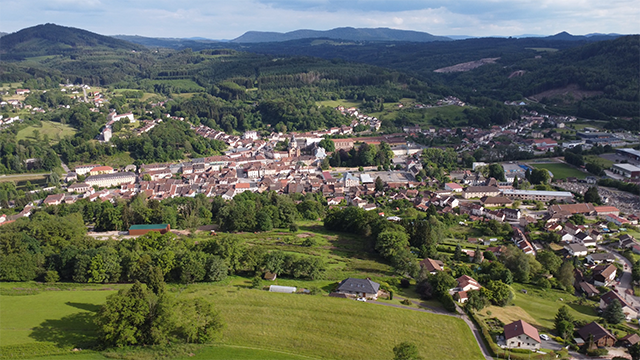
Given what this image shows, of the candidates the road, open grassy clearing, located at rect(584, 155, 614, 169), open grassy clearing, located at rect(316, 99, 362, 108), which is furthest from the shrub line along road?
open grassy clearing, located at rect(316, 99, 362, 108)

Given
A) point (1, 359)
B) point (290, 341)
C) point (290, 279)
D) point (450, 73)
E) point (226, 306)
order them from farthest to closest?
1. point (450, 73)
2. point (290, 279)
3. point (226, 306)
4. point (290, 341)
5. point (1, 359)

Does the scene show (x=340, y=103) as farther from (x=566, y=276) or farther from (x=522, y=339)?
(x=522, y=339)

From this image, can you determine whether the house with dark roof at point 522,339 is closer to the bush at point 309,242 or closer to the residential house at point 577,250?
the residential house at point 577,250

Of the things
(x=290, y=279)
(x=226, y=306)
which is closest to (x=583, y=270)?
(x=290, y=279)

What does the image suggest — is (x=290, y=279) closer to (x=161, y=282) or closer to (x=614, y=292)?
(x=161, y=282)

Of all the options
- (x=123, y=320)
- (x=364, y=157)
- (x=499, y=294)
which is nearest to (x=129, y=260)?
(x=123, y=320)

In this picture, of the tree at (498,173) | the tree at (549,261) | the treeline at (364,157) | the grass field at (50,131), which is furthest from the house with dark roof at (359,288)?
the grass field at (50,131)
